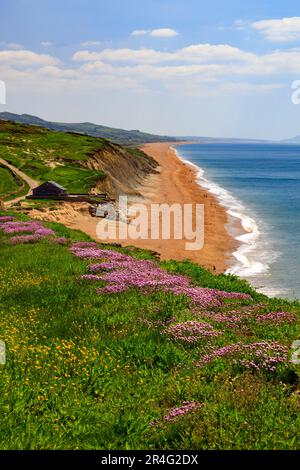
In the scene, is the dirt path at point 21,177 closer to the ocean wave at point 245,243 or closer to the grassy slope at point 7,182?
the grassy slope at point 7,182

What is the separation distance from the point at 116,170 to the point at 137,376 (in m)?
81.5

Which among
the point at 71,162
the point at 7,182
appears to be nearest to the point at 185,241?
the point at 7,182

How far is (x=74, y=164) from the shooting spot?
75.3 metres

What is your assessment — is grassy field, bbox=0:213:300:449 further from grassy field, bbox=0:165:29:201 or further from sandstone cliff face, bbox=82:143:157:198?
sandstone cliff face, bbox=82:143:157:198

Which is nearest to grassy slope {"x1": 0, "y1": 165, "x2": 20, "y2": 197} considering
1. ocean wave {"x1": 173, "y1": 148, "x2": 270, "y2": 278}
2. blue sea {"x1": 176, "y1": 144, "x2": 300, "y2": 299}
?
blue sea {"x1": 176, "y1": 144, "x2": 300, "y2": 299}

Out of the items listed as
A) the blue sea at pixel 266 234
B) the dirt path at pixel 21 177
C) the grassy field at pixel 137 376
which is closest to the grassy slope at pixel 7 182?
the dirt path at pixel 21 177

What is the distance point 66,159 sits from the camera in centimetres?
7781

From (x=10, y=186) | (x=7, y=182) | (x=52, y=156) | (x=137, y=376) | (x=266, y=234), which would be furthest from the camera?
(x=52, y=156)

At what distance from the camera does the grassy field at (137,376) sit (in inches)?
266

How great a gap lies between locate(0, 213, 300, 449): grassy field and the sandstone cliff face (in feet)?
159

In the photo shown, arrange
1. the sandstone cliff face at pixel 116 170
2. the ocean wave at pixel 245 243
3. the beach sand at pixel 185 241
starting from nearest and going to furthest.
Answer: the ocean wave at pixel 245 243, the beach sand at pixel 185 241, the sandstone cliff face at pixel 116 170

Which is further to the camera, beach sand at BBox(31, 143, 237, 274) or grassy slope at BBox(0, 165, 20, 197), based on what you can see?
grassy slope at BBox(0, 165, 20, 197)

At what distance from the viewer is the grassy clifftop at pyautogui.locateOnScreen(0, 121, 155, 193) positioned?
65.6 meters

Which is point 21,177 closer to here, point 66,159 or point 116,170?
point 66,159
